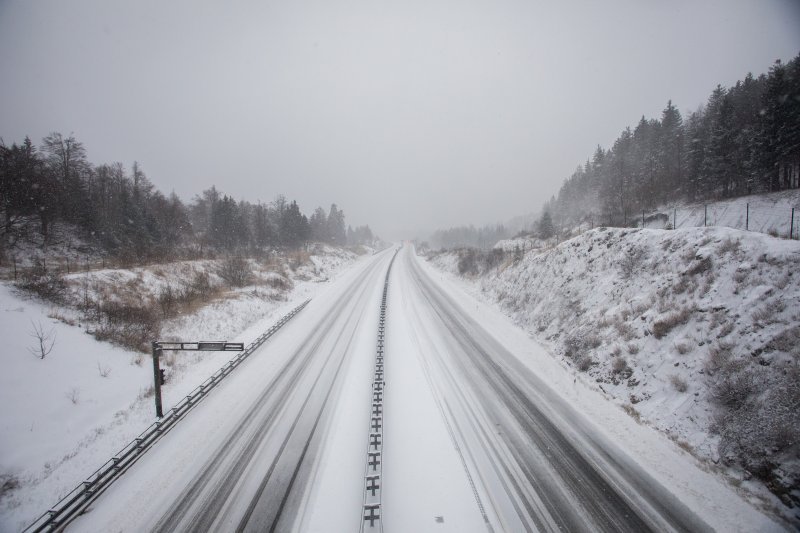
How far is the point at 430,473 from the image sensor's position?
644 centimetres

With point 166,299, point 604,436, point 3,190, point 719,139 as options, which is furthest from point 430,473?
point 719,139

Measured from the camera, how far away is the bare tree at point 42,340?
9.71m

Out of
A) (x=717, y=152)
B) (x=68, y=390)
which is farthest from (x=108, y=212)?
(x=717, y=152)

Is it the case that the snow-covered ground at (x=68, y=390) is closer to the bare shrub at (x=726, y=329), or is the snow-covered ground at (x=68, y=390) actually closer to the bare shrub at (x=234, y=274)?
the bare shrub at (x=234, y=274)

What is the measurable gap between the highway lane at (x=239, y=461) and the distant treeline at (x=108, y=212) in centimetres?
→ 2374

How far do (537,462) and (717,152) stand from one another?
4782 cm

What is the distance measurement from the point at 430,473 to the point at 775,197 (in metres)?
41.7

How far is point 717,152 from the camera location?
34.0 meters

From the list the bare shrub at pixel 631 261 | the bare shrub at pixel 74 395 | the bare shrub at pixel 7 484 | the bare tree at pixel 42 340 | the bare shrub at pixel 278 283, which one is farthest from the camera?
the bare shrub at pixel 278 283

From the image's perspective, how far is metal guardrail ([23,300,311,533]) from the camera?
5305 millimetres

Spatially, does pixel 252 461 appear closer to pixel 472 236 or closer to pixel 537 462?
pixel 537 462

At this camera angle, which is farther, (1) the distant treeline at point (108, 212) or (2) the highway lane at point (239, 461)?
(1) the distant treeline at point (108, 212)

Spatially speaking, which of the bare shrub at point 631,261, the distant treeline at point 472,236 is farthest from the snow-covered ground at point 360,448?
the distant treeline at point 472,236

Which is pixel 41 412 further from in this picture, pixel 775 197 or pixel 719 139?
pixel 719 139
